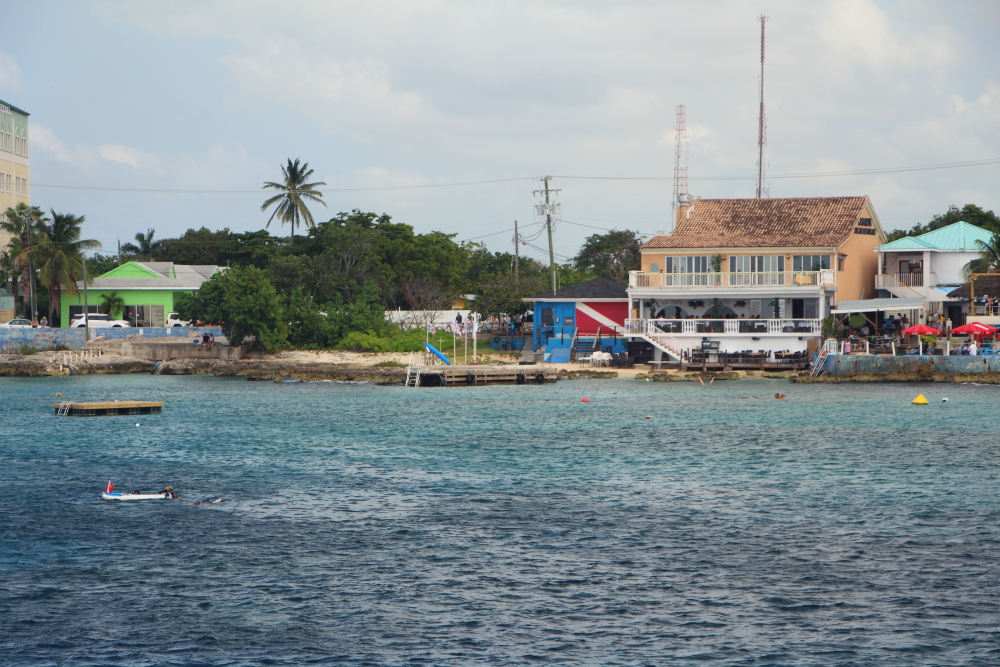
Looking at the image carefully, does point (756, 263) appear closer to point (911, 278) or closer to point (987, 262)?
point (911, 278)

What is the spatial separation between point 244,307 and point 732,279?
1215 inches

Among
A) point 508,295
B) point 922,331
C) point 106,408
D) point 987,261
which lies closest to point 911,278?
point 987,261

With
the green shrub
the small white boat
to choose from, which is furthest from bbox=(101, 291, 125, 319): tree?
the small white boat

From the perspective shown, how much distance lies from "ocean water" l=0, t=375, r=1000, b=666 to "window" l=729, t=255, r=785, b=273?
78.0 ft

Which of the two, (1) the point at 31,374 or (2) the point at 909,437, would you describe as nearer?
(2) the point at 909,437

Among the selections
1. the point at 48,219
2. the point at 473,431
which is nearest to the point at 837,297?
the point at 473,431

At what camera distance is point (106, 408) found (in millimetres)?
45031

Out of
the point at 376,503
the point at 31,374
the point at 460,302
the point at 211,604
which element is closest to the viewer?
the point at 211,604

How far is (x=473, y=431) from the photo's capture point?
126 ft

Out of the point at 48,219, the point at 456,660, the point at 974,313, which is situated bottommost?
the point at 456,660

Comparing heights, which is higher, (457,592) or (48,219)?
(48,219)

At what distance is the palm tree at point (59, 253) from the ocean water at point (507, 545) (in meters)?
37.1

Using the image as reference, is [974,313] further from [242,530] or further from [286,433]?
[242,530]

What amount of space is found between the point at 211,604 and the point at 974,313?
54.0 metres
